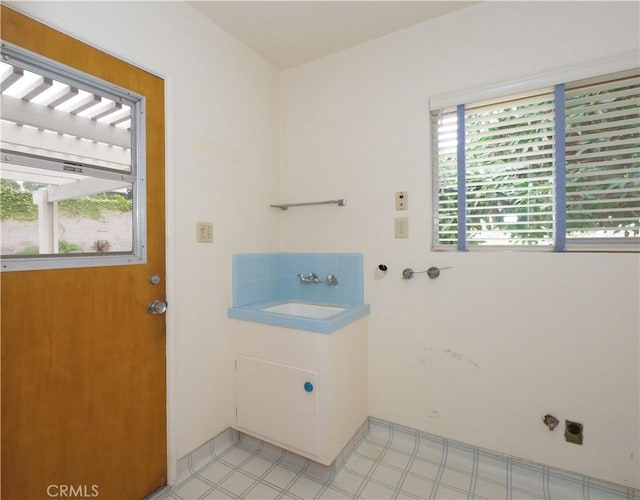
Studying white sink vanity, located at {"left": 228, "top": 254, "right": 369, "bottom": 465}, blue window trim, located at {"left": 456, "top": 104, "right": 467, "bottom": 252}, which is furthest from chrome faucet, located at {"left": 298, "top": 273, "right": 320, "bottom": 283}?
blue window trim, located at {"left": 456, "top": 104, "right": 467, "bottom": 252}

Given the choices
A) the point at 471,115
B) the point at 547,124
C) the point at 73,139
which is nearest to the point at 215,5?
the point at 73,139

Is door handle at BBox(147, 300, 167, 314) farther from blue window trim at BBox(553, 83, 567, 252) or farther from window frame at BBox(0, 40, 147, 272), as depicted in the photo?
blue window trim at BBox(553, 83, 567, 252)

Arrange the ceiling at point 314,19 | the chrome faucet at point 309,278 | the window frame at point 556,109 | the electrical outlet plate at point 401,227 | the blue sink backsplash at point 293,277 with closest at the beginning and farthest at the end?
the window frame at point 556,109 → the ceiling at point 314,19 → the electrical outlet plate at point 401,227 → the blue sink backsplash at point 293,277 → the chrome faucet at point 309,278

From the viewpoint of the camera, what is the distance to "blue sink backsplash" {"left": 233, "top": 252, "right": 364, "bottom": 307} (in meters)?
1.93

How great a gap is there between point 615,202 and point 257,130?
1.93 m

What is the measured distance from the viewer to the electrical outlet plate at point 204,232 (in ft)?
5.44

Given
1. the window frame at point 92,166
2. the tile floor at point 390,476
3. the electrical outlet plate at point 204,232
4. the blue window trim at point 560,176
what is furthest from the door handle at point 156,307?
the blue window trim at point 560,176

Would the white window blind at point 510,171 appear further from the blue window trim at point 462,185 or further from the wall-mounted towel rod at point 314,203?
the wall-mounted towel rod at point 314,203

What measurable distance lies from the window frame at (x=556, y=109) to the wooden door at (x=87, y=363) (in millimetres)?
1420

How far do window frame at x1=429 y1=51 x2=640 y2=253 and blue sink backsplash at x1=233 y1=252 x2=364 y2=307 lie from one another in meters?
0.54

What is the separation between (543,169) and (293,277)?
155 cm

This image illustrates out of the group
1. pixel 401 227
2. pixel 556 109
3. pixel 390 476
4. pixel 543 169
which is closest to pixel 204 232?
pixel 401 227

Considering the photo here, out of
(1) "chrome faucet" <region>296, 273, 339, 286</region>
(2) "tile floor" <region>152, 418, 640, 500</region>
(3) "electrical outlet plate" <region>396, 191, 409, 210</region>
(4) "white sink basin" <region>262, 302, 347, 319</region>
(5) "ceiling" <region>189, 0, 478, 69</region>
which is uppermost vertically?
(5) "ceiling" <region>189, 0, 478, 69</region>

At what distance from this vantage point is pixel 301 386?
1568mm
